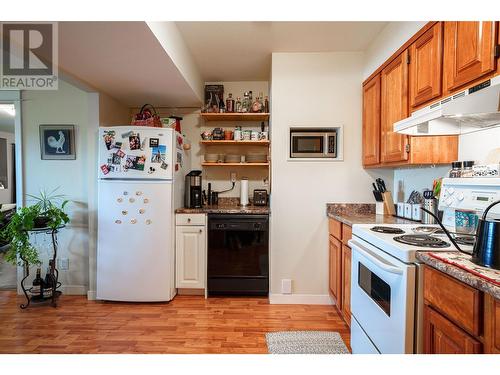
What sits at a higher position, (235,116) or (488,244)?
(235,116)

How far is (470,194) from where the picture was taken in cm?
132

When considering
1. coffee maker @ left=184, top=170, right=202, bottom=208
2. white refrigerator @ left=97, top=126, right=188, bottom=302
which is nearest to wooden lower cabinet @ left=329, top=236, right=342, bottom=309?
coffee maker @ left=184, top=170, right=202, bottom=208

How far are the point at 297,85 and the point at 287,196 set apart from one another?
110cm

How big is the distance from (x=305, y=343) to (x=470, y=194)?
147cm

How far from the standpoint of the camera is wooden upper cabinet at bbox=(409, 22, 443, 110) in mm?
1511

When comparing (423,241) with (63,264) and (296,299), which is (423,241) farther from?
(63,264)

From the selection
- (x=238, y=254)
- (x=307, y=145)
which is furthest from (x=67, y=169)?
(x=307, y=145)

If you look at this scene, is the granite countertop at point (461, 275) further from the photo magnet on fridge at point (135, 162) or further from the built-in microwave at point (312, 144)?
the photo magnet on fridge at point (135, 162)

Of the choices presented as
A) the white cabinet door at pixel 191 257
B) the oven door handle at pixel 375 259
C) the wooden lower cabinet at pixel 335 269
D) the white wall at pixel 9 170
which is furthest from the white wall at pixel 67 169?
the white wall at pixel 9 170

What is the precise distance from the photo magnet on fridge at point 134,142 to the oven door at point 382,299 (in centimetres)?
208
